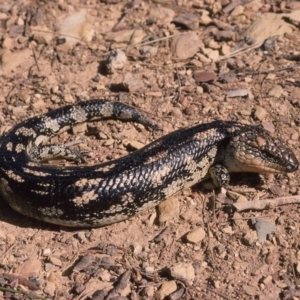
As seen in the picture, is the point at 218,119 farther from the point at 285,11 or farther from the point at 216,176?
the point at 285,11

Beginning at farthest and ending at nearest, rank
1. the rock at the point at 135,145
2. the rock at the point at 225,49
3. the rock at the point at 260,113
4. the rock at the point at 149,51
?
the rock at the point at 149,51 < the rock at the point at 225,49 < the rock at the point at 260,113 < the rock at the point at 135,145

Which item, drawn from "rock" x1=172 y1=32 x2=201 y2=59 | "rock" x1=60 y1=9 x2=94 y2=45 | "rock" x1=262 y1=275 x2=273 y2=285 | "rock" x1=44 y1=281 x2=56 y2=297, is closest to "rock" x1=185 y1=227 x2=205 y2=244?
"rock" x1=262 y1=275 x2=273 y2=285

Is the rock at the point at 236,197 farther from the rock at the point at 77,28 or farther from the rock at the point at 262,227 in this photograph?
the rock at the point at 77,28

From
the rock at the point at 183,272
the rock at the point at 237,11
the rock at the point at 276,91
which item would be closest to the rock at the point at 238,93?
the rock at the point at 276,91

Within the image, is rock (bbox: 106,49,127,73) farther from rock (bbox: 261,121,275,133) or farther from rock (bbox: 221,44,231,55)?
rock (bbox: 261,121,275,133)

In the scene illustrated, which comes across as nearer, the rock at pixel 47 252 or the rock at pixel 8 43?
the rock at pixel 47 252

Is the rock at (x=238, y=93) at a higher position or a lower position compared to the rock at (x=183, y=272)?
higher

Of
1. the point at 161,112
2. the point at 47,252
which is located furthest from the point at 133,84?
the point at 47,252
